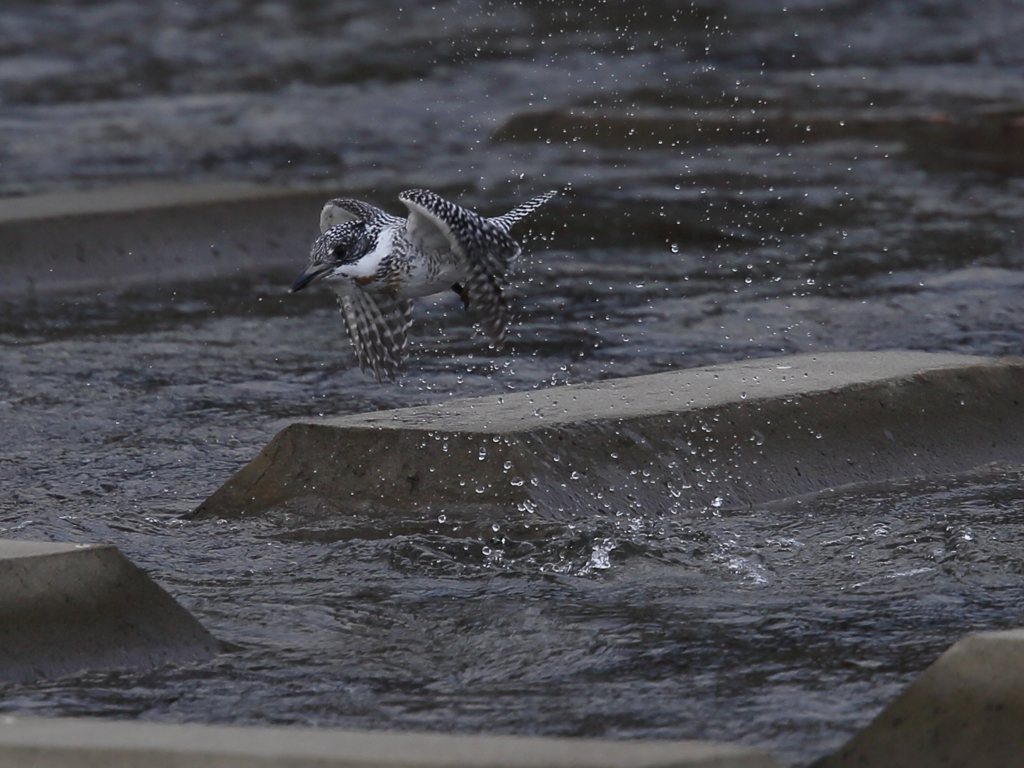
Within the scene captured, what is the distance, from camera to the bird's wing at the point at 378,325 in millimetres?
6805

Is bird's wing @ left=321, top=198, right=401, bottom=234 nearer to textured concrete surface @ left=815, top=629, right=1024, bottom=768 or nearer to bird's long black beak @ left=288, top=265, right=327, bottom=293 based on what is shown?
bird's long black beak @ left=288, top=265, right=327, bottom=293

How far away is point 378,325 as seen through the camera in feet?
22.4

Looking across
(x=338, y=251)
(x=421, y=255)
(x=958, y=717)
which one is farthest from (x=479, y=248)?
(x=958, y=717)

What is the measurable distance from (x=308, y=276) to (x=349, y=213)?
577 millimetres

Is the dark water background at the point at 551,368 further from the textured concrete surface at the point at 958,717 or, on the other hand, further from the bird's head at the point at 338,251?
the bird's head at the point at 338,251

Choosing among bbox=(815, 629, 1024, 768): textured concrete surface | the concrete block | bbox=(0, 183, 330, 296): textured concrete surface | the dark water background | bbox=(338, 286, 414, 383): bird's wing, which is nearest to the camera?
the concrete block

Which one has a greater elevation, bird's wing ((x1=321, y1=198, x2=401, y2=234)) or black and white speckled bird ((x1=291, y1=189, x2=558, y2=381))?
bird's wing ((x1=321, y1=198, x2=401, y2=234))

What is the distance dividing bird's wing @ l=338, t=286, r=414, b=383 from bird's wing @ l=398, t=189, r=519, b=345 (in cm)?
48

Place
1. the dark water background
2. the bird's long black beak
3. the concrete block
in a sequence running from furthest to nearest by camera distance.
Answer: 1. the bird's long black beak
2. the dark water background
3. the concrete block

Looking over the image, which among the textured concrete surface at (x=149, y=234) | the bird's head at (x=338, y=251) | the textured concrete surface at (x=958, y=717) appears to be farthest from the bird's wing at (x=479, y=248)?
the textured concrete surface at (x=149, y=234)

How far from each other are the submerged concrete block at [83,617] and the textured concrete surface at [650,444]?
131cm

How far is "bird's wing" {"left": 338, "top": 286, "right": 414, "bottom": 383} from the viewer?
22.3 ft

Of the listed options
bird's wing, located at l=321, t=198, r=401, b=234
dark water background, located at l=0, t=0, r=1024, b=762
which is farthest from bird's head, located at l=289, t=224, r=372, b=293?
dark water background, located at l=0, t=0, r=1024, b=762

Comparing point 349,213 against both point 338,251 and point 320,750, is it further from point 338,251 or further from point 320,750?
point 320,750
